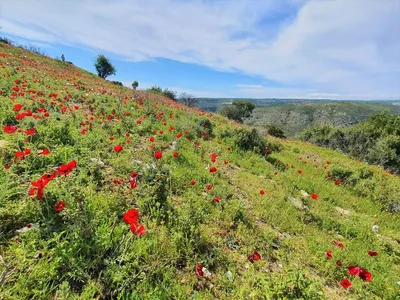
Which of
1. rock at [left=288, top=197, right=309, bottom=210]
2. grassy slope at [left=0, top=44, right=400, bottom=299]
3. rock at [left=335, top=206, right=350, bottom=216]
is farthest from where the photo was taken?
rock at [left=335, top=206, right=350, bottom=216]

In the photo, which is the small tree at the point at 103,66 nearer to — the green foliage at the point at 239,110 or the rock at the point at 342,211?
the green foliage at the point at 239,110

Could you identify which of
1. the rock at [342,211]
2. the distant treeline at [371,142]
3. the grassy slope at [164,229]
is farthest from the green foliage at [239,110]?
the rock at [342,211]

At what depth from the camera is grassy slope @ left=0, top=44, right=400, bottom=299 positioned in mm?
2545

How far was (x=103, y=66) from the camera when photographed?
171 ft

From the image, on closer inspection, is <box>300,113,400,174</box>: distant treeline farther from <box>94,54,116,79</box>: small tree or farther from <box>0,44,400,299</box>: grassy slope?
<box>94,54,116,79</box>: small tree

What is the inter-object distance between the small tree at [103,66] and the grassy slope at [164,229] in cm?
4996

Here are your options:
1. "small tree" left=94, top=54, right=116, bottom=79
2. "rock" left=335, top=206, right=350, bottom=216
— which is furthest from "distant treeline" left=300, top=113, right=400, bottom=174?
"small tree" left=94, top=54, right=116, bottom=79

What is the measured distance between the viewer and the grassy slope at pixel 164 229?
2.54 meters

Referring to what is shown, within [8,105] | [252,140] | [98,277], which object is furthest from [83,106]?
[98,277]

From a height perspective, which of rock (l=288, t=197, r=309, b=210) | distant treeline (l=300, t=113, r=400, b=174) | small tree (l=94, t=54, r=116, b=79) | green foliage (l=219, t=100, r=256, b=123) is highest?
small tree (l=94, t=54, r=116, b=79)

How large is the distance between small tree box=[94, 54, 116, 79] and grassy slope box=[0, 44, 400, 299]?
50.0 meters

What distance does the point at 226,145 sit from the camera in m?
9.44

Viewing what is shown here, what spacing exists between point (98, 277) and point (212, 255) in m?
1.61

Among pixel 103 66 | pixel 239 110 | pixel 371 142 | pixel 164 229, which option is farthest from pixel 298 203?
pixel 103 66
